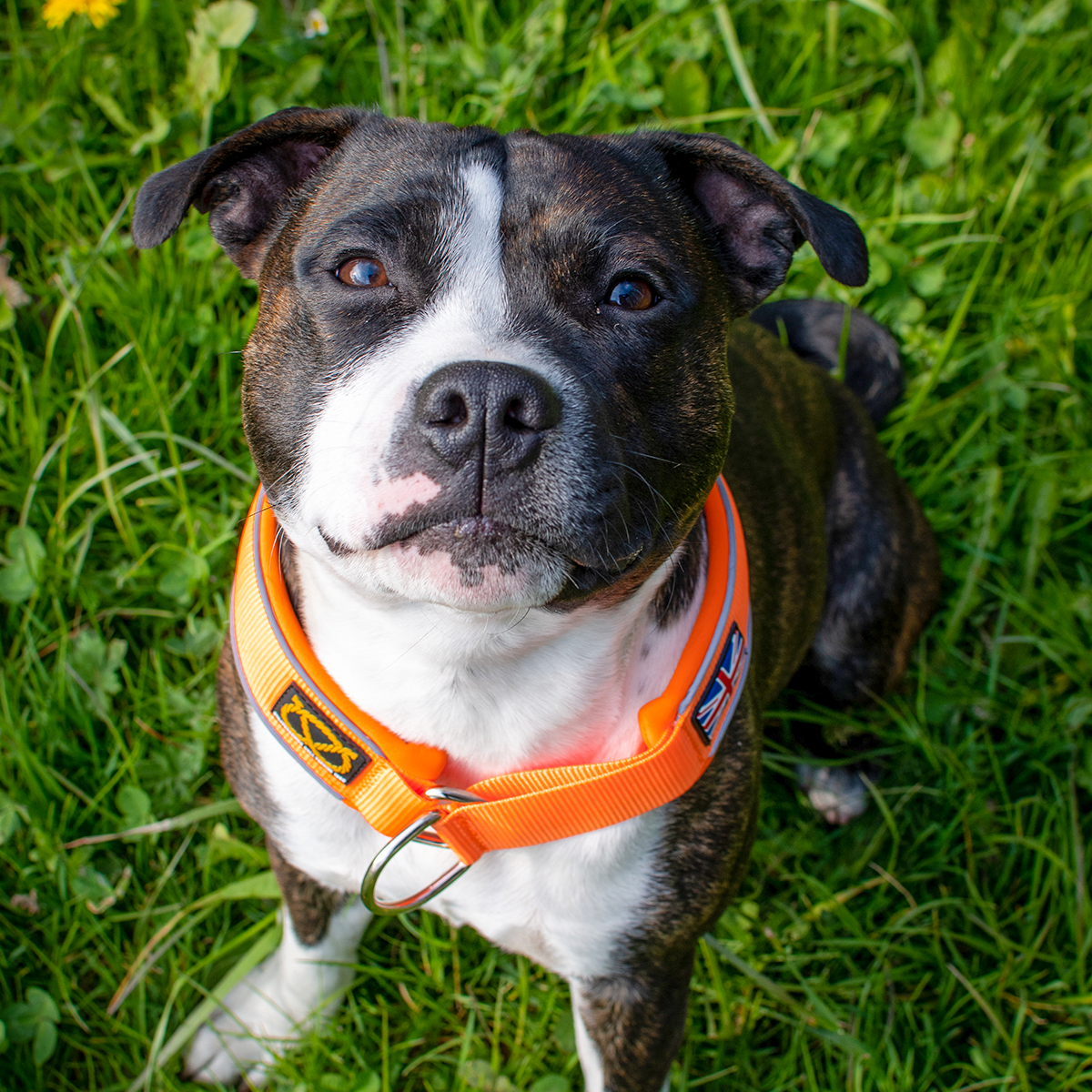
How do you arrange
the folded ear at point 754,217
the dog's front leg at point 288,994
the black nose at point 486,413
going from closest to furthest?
the black nose at point 486,413 < the folded ear at point 754,217 < the dog's front leg at point 288,994

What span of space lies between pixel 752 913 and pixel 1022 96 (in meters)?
3.46

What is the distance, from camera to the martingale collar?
1979mm

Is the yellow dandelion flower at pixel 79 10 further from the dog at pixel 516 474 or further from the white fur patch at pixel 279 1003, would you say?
the white fur patch at pixel 279 1003

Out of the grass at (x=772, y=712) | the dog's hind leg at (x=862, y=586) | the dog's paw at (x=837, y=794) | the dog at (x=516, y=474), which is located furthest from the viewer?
the dog's paw at (x=837, y=794)

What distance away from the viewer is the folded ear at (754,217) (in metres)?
1.96

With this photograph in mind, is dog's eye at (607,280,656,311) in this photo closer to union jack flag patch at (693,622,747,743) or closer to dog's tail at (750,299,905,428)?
union jack flag patch at (693,622,747,743)

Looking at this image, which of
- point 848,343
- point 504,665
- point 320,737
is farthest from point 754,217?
point 848,343

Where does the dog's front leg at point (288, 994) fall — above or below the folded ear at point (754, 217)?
below

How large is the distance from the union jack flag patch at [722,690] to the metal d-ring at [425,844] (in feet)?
1.55

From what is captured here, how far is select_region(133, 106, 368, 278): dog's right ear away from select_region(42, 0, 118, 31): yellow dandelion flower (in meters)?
1.91

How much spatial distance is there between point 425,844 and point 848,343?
7.86 ft

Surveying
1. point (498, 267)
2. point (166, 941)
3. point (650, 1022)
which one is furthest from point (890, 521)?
point (166, 941)

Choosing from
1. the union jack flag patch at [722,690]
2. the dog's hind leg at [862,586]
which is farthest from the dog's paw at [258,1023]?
the dog's hind leg at [862,586]

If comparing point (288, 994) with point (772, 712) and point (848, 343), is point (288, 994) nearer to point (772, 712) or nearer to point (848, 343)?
point (772, 712)
